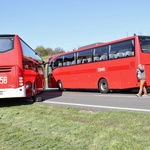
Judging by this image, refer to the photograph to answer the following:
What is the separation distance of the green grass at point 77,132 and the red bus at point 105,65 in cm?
796

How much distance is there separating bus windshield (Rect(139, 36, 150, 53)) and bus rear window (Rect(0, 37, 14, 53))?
7.14 metres

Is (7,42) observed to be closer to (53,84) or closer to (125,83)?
(125,83)

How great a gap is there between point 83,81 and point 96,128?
14.1m

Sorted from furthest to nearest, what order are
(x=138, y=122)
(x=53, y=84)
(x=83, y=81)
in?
1. (x=53, y=84)
2. (x=83, y=81)
3. (x=138, y=122)

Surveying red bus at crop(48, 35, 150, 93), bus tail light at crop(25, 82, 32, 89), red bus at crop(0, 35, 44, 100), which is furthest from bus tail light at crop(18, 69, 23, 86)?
red bus at crop(48, 35, 150, 93)

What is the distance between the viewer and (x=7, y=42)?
41.2 feet

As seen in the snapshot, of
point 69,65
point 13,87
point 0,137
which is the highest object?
point 69,65

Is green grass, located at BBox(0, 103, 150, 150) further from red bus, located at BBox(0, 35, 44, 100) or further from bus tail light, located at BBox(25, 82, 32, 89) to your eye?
bus tail light, located at BBox(25, 82, 32, 89)

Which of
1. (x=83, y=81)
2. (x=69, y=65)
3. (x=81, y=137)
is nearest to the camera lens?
(x=81, y=137)

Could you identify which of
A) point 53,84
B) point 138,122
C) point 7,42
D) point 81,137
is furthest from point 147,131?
point 53,84

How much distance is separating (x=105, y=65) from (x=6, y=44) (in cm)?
746

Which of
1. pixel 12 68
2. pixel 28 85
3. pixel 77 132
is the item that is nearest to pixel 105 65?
pixel 28 85

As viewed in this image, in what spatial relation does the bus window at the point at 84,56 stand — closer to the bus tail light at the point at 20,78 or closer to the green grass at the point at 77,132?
the bus tail light at the point at 20,78

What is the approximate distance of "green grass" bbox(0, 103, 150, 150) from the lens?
555 cm
